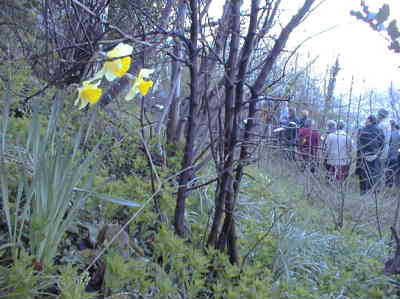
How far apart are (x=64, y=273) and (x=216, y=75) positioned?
269 centimetres

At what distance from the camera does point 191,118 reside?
2.21 meters

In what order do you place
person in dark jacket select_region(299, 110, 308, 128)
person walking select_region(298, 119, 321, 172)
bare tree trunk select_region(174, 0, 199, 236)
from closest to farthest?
1. bare tree trunk select_region(174, 0, 199, 236)
2. person walking select_region(298, 119, 321, 172)
3. person in dark jacket select_region(299, 110, 308, 128)

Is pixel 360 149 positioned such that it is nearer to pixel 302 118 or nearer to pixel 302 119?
pixel 302 119

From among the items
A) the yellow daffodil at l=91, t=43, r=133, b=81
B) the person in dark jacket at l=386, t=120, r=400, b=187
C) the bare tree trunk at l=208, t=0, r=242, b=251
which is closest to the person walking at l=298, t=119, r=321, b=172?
the bare tree trunk at l=208, t=0, r=242, b=251

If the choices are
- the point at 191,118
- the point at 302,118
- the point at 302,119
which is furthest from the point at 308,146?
the point at 302,118

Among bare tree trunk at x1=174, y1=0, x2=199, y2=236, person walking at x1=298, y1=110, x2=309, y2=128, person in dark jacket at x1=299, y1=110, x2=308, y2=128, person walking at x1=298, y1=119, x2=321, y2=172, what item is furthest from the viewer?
person walking at x1=298, y1=110, x2=309, y2=128

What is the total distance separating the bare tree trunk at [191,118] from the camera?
2.05m

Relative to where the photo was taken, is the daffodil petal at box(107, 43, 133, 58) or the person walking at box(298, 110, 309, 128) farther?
the person walking at box(298, 110, 309, 128)

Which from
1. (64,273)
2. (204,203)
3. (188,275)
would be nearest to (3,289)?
(64,273)

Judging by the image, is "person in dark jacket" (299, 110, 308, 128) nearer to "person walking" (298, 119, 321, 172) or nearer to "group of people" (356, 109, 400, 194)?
"person walking" (298, 119, 321, 172)

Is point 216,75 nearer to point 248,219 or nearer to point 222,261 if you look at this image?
point 248,219

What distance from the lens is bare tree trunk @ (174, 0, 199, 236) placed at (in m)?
2.05

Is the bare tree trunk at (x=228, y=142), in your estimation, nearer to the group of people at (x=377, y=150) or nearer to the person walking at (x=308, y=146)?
the person walking at (x=308, y=146)

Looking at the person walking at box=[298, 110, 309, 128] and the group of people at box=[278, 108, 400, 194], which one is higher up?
the person walking at box=[298, 110, 309, 128]
